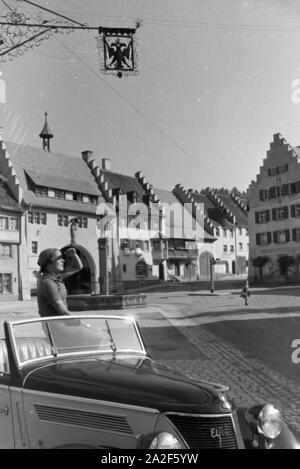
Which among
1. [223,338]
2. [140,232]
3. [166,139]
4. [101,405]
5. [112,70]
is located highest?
[112,70]

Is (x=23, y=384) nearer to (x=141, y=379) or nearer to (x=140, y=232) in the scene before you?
(x=141, y=379)

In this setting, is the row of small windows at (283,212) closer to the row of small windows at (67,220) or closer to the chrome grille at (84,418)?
the row of small windows at (67,220)

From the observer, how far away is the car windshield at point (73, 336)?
333 centimetres

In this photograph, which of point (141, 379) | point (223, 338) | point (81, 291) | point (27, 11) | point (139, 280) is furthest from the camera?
point (139, 280)

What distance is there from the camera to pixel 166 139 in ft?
30.8

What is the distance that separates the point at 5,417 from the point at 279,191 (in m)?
17.2

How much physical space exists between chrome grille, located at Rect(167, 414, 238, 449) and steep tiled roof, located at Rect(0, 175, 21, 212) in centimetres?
1440

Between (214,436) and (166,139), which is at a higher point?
(166,139)

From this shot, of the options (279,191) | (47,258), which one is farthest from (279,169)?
(47,258)

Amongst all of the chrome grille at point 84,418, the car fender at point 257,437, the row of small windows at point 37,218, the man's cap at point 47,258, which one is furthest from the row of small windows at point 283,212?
the chrome grille at point 84,418

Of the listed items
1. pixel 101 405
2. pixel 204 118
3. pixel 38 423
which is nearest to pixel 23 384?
pixel 38 423

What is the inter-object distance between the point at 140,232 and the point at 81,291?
7263 millimetres

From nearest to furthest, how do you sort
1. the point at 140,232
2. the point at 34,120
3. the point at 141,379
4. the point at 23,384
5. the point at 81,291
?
the point at 141,379 < the point at 23,384 < the point at 34,120 < the point at 140,232 < the point at 81,291

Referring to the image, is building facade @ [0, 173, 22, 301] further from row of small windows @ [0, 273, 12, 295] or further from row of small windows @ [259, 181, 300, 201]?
row of small windows @ [259, 181, 300, 201]
